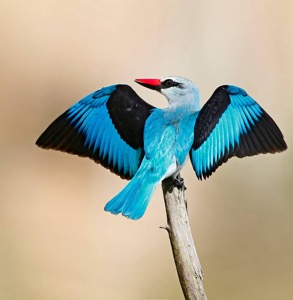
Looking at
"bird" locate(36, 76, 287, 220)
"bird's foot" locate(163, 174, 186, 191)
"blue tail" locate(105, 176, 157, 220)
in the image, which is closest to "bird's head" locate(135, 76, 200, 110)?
"bird" locate(36, 76, 287, 220)

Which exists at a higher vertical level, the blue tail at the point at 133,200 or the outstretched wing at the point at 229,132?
the outstretched wing at the point at 229,132

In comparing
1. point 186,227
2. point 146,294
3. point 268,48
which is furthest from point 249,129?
point 268,48

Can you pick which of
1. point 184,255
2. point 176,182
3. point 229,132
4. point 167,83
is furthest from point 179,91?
point 184,255

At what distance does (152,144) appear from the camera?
4133 mm

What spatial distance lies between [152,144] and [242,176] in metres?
2.97

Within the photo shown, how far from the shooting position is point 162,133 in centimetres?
414

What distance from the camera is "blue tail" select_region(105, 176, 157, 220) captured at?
389cm

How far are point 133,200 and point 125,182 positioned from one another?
2769 millimetres

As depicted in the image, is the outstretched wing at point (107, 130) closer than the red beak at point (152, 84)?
Yes

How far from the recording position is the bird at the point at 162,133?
13.5 ft

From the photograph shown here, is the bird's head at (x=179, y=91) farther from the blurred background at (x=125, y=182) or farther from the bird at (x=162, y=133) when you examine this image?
the blurred background at (x=125, y=182)

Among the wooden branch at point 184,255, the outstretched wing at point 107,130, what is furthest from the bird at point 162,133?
the wooden branch at point 184,255

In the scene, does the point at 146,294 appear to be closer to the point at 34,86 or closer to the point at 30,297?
the point at 30,297

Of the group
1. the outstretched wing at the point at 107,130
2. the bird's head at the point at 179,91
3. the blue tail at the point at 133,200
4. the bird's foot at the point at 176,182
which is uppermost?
the bird's head at the point at 179,91
